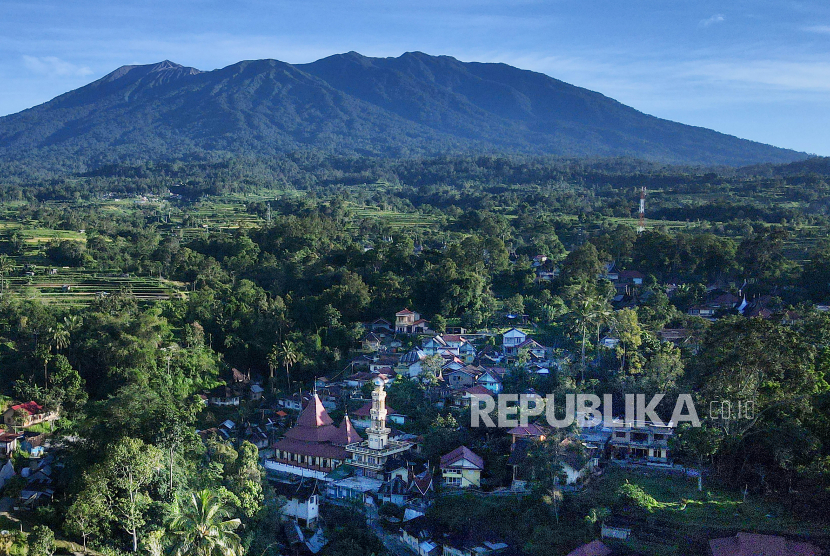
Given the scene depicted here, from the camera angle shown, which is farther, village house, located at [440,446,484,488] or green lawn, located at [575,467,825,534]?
village house, located at [440,446,484,488]

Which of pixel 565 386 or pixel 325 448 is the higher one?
pixel 565 386

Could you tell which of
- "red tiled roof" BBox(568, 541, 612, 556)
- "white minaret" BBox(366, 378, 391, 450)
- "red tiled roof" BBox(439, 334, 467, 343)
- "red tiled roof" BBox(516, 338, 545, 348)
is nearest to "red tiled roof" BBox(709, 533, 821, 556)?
"red tiled roof" BBox(568, 541, 612, 556)

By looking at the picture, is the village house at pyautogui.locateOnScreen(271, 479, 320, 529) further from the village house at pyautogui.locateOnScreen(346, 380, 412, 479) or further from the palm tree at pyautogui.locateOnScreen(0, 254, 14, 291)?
the palm tree at pyautogui.locateOnScreen(0, 254, 14, 291)

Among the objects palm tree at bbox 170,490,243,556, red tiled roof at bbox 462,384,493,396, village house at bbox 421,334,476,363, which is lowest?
palm tree at bbox 170,490,243,556

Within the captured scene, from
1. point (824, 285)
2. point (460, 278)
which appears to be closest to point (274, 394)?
point (460, 278)

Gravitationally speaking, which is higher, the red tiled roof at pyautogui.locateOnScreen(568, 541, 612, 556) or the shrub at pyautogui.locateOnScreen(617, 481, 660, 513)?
the shrub at pyautogui.locateOnScreen(617, 481, 660, 513)

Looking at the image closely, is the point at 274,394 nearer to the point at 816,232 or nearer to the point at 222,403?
the point at 222,403

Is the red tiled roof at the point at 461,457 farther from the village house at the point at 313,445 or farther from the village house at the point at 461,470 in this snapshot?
the village house at the point at 313,445
